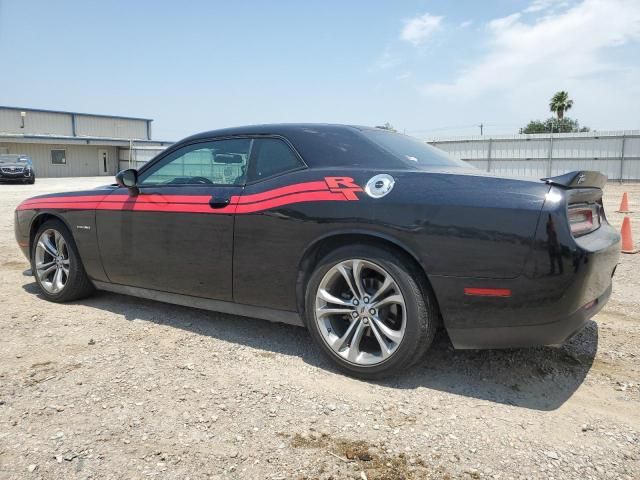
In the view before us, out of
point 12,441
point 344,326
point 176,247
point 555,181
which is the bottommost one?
point 12,441

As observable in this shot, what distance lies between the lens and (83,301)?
15.0 ft

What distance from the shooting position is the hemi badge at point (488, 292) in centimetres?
253

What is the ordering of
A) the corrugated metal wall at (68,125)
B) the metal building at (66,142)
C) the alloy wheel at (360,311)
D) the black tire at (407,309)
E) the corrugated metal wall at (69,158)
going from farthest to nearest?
the corrugated metal wall at (68,125), the corrugated metal wall at (69,158), the metal building at (66,142), the alloy wheel at (360,311), the black tire at (407,309)

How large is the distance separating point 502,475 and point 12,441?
218 centimetres

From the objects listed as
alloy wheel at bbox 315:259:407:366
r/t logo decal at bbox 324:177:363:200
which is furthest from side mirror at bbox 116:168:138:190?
alloy wheel at bbox 315:259:407:366

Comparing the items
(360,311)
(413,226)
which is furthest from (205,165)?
(413,226)

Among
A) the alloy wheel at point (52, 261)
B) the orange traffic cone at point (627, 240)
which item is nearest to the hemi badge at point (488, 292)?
the alloy wheel at point (52, 261)

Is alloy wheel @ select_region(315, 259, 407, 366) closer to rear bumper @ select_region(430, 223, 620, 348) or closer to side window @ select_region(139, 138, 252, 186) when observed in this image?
rear bumper @ select_region(430, 223, 620, 348)

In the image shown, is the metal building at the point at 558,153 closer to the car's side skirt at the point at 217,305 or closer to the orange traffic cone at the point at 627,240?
the orange traffic cone at the point at 627,240

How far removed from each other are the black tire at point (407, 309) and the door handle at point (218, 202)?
0.89 metres

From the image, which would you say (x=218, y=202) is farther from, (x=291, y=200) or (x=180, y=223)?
(x=291, y=200)

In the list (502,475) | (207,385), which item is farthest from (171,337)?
(502,475)

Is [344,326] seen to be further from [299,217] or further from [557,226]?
[557,226]

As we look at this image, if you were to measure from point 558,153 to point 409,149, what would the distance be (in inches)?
876
